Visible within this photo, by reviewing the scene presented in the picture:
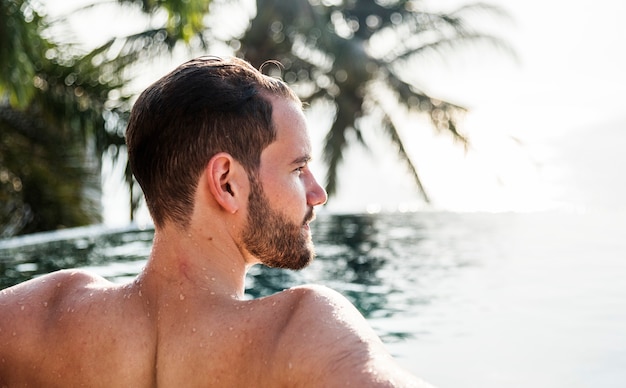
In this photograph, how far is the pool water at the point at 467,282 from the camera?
2.81 meters

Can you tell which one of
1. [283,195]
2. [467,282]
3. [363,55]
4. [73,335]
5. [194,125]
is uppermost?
[363,55]

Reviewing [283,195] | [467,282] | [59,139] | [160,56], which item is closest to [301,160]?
[283,195]

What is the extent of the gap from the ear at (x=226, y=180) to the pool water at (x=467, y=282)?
1.50 meters

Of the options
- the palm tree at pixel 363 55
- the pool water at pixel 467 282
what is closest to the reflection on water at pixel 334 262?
the pool water at pixel 467 282

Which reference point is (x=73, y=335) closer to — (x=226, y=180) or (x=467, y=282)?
(x=226, y=180)

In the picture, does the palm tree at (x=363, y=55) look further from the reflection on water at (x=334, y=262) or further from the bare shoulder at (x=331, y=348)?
the bare shoulder at (x=331, y=348)

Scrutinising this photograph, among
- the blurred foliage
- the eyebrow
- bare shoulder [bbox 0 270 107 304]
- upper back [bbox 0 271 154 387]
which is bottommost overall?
upper back [bbox 0 271 154 387]

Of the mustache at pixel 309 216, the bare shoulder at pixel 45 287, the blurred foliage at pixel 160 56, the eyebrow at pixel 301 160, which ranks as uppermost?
the blurred foliage at pixel 160 56

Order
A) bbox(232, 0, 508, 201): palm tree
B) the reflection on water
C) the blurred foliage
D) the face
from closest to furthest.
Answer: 1. the face
2. the reflection on water
3. the blurred foliage
4. bbox(232, 0, 508, 201): palm tree

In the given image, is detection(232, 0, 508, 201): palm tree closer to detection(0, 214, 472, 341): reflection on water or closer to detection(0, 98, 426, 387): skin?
detection(0, 214, 472, 341): reflection on water

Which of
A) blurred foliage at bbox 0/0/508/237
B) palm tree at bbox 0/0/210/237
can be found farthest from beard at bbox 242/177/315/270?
palm tree at bbox 0/0/210/237

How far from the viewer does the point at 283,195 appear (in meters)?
1.38

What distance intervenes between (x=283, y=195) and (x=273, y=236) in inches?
3.3

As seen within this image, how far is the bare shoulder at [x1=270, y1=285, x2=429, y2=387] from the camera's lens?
1.11 m
